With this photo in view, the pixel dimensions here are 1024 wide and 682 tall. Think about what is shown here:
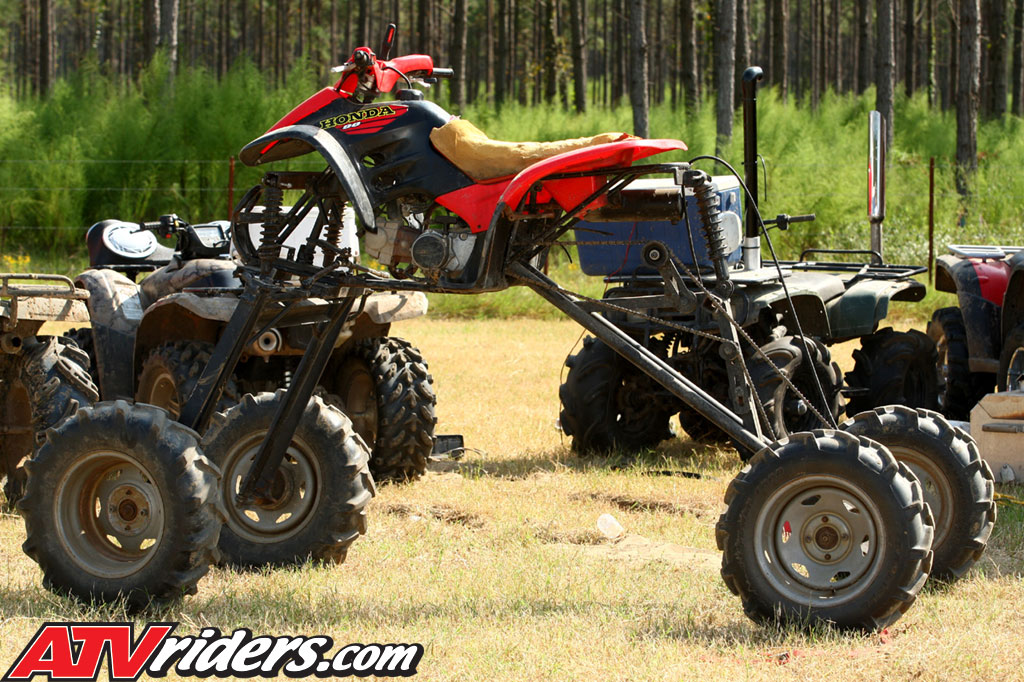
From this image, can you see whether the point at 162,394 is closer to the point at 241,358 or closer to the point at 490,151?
the point at 241,358

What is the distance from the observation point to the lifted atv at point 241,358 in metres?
6.89

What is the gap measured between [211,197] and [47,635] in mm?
18089

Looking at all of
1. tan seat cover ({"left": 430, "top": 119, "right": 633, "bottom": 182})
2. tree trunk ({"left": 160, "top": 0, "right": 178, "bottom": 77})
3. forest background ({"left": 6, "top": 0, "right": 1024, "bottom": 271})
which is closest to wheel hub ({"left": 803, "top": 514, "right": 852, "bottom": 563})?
tan seat cover ({"left": 430, "top": 119, "right": 633, "bottom": 182})

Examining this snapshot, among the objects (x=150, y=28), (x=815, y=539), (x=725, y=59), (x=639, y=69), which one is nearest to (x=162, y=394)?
(x=815, y=539)

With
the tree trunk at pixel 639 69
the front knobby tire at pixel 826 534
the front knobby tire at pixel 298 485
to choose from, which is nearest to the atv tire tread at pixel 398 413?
the front knobby tire at pixel 298 485

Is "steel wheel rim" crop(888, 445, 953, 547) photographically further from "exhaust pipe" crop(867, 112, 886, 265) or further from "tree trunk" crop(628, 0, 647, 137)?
"tree trunk" crop(628, 0, 647, 137)

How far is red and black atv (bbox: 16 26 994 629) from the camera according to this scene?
A: 425 cm

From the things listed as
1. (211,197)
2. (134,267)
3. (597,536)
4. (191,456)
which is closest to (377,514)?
(597,536)

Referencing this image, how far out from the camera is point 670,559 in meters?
5.61

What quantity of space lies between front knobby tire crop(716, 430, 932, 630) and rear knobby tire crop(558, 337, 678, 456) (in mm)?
3547

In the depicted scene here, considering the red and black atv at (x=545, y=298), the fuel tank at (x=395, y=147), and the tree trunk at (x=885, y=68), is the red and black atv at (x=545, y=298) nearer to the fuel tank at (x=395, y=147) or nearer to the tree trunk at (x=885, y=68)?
the fuel tank at (x=395, y=147)

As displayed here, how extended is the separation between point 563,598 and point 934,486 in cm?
149

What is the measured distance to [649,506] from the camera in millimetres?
6676

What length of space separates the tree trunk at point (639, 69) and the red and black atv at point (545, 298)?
663 inches
